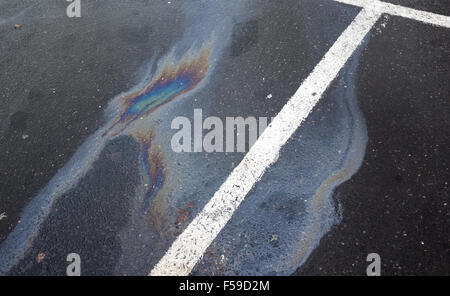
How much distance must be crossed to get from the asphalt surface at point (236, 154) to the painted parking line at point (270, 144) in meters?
0.07

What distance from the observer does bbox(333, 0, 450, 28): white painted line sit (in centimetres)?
397

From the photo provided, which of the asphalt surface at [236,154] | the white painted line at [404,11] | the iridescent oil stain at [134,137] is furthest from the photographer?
the white painted line at [404,11]

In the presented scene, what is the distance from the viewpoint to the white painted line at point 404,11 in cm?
397

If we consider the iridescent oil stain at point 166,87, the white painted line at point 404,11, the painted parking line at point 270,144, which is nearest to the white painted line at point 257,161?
the painted parking line at point 270,144

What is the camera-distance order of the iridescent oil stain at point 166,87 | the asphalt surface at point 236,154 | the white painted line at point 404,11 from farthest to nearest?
1. the white painted line at point 404,11
2. the iridescent oil stain at point 166,87
3. the asphalt surface at point 236,154

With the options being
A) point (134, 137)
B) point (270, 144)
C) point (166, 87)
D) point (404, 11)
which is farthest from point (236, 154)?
point (404, 11)

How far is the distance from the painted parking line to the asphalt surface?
2.8 inches

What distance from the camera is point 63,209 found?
299cm

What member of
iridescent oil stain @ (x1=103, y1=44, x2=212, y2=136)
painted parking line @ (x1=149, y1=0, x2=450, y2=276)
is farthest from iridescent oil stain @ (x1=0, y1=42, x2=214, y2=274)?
painted parking line @ (x1=149, y1=0, x2=450, y2=276)

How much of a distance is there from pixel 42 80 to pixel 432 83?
390 centimetres

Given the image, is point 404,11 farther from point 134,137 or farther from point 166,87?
point 134,137

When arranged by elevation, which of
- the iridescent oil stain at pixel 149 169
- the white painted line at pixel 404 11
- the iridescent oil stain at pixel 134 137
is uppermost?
the iridescent oil stain at pixel 134 137

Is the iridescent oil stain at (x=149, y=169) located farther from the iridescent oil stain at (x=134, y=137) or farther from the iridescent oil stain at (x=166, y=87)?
the iridescent oil stain at (x=166, y=87)
